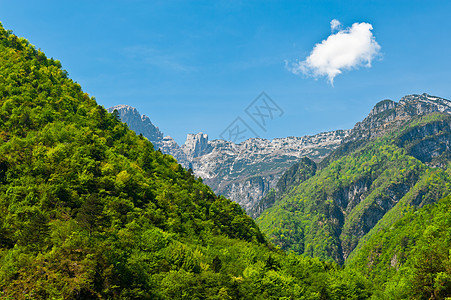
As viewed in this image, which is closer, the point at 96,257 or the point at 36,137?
the point at 96,257

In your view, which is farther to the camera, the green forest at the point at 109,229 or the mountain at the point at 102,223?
the green forest at the point at 109,229

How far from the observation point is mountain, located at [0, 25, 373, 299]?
54031 mm

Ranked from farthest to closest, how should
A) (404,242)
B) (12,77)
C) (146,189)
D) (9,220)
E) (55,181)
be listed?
1. (404,242)
2. (12,77)
3. (146,189)
4. (55,181)
5. (9,220)

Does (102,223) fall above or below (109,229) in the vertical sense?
above

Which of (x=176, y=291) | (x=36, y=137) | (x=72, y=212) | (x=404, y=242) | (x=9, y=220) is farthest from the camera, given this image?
(x=404, y=242)

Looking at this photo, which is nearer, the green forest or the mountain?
the mountain

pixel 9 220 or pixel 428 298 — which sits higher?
pixel 9 220

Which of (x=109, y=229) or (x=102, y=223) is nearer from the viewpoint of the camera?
(x=109, y=229)

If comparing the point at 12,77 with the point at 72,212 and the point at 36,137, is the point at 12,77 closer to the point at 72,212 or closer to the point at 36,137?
the point at 36,137

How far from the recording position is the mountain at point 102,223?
2127 inches

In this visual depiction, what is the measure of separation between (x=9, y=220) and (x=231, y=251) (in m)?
59.2

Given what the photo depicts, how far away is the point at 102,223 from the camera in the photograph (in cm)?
7838

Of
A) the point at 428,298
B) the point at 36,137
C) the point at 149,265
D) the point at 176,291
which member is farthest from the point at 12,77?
the point at 428,298

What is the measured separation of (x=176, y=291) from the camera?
61000 millimetres
